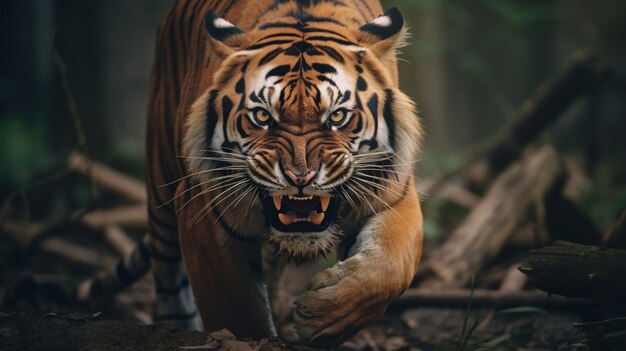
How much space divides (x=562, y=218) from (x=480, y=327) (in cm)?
144

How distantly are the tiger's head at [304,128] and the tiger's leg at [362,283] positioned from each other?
0.13 meters

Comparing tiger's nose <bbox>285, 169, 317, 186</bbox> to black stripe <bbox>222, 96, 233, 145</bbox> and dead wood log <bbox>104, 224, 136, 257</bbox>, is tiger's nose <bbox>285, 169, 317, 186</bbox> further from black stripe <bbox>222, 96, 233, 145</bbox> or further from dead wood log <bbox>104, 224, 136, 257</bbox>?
dead wood log <bbox>104, 224, 136, 257</bbox>

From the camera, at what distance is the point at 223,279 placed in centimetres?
295

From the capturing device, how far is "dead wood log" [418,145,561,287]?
441cm

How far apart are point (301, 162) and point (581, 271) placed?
3.93 ft

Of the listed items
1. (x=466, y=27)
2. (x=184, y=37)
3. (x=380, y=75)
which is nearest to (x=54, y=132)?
(x=184, y=37)

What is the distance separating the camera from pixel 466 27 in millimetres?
13953

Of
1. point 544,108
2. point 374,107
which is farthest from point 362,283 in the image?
point 544,108

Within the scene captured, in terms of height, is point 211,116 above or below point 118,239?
above

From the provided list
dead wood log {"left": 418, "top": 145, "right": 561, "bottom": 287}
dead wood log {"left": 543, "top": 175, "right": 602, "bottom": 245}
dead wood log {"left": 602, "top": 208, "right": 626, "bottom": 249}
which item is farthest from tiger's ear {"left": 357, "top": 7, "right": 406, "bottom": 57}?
dead wood log {"left": 543, "top": 175, "right": 602, "bottom": 245}

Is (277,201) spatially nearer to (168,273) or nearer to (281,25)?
(281,25)

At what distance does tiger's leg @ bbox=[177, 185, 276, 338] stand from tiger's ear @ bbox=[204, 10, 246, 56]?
67 cm

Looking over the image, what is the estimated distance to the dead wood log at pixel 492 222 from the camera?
4.41 meters

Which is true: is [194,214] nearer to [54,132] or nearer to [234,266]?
[234,266]
